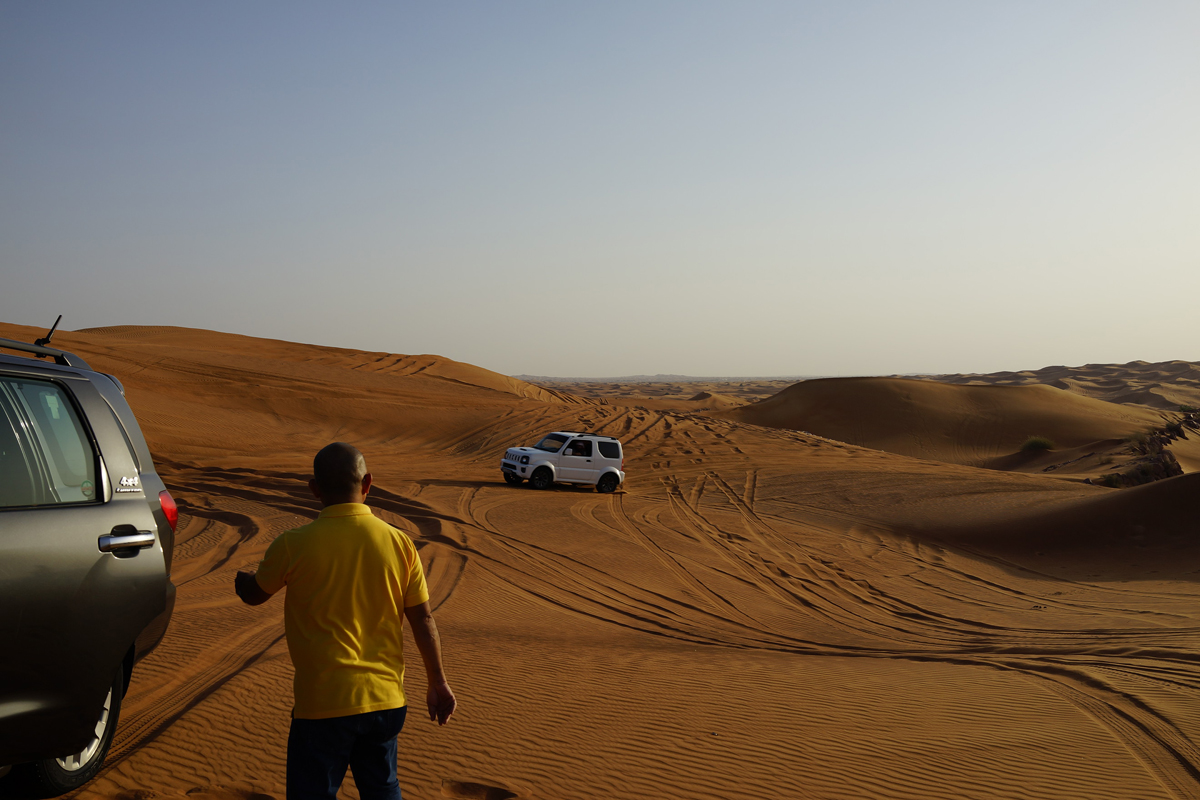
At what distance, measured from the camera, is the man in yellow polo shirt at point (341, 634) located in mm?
2760

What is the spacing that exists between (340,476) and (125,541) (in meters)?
1.32

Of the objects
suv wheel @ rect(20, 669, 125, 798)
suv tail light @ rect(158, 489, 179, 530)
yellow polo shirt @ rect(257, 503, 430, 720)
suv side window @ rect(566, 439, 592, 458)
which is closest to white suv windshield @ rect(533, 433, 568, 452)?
suv side window @ rect(566, 439, 592, 458)

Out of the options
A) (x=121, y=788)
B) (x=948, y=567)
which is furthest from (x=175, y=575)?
(x=948, y=567)

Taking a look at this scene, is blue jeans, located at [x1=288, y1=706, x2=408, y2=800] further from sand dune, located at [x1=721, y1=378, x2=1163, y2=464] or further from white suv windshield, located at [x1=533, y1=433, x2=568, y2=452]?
sand dune, located at [x1=721, y1=378, x2=1163, y2=464]

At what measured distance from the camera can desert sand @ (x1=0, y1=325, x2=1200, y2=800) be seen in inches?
195

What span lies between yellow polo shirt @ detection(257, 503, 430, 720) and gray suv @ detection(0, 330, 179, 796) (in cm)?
101

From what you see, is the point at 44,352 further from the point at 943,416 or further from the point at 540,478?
the point at 943,416

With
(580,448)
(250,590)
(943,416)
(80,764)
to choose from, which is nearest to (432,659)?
(250,590)

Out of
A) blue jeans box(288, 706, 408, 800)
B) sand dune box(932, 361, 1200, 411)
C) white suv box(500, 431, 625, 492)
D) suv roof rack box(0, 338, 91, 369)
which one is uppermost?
sand dune box(932, 361, 1200, 411)

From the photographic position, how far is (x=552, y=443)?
21781mm

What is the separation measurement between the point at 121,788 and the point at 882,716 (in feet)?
Answer: 17.4

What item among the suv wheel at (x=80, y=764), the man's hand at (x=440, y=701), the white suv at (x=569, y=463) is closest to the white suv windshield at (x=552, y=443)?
the white suv at (x=569, y=463)

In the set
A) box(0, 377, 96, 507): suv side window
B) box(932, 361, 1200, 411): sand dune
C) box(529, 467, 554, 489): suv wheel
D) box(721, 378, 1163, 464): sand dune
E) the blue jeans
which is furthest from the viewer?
box(932, 361, 1200, 411): sand dune

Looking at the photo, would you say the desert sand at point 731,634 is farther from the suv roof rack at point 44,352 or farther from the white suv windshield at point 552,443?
the suv roof rack at point 44,352
